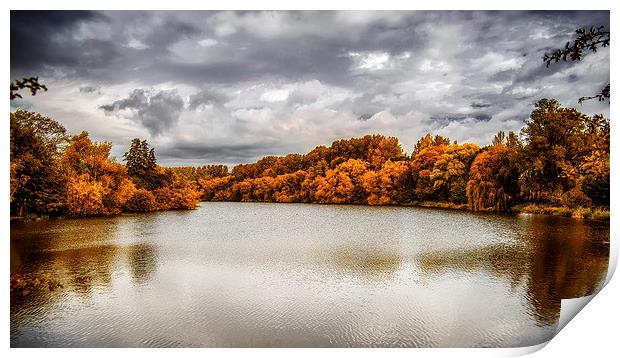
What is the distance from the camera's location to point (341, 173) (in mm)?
10477

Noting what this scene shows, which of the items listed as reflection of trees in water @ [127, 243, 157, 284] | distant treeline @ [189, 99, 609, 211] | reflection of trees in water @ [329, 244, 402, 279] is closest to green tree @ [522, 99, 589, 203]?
distant treeline @ [189, 99, 609, 211]

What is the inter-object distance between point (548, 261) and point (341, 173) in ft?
15.6

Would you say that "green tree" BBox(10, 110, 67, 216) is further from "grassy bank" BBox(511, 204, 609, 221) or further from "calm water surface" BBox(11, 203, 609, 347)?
"grassy bank" BBox(511, 204, 609, 221)

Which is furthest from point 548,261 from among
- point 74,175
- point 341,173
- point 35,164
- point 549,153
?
point 35,164

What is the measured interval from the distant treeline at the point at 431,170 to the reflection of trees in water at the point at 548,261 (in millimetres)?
806

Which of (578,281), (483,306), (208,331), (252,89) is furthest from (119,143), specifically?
(578,281)

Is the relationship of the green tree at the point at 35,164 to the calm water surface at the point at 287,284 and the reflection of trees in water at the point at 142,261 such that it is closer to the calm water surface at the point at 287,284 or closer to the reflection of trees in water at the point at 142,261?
the calm water surface at the point at 287,284

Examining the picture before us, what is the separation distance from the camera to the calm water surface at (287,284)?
555 centimetres

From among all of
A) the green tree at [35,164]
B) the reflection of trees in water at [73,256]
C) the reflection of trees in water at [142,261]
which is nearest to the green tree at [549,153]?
the reflection of trees in water at [142,261]

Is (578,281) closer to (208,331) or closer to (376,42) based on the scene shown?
(376,42)

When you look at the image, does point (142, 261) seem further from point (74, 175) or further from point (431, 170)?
point (431, 170)

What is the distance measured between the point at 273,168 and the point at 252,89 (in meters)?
1.96

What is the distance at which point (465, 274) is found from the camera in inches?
299

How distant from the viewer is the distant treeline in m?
7.65
